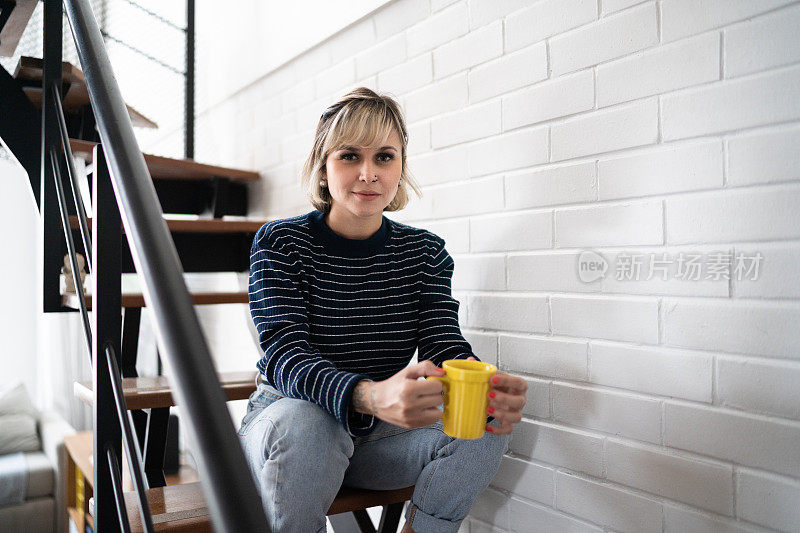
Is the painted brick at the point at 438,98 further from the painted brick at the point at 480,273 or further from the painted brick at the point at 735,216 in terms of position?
the painted brick at the point at 735,216

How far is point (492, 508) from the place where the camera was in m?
1.67

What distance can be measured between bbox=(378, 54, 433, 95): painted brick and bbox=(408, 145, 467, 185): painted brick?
0.74ft

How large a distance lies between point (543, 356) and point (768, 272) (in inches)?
22.1

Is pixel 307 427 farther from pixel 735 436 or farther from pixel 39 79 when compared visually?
pixel 39 79

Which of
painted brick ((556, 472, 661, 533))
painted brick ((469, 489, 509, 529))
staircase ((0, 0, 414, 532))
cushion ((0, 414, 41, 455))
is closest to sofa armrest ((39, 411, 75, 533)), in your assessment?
cushion ((0, 414, 41, 455))

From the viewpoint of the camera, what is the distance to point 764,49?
3.64 ft

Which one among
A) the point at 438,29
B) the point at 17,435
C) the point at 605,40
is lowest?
the point at 17,435

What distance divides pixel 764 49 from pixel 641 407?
0.73 m

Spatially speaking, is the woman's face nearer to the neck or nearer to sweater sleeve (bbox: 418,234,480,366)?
the neck

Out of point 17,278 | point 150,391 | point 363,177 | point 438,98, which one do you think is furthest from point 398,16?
point 17,278

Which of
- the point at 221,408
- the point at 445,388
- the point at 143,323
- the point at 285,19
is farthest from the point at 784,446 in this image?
the point at 143,323

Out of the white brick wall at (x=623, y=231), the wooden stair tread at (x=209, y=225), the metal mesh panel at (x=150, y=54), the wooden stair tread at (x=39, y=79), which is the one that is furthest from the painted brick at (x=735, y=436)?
the metal mesh panel at (x=150, y=54)

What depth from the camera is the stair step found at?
156cm

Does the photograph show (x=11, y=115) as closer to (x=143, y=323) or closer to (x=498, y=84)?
(x=498, y=84)
